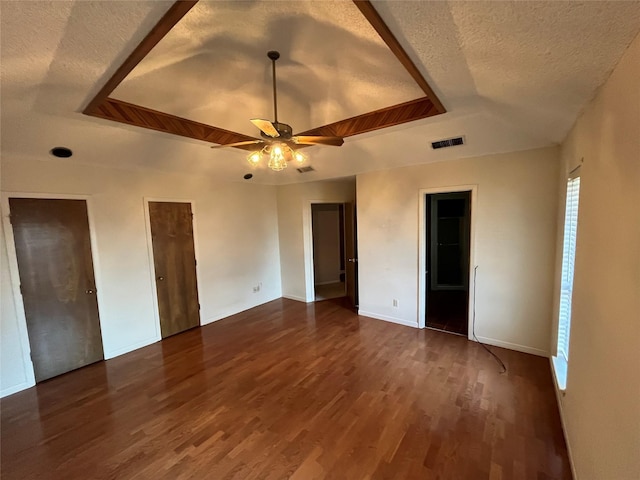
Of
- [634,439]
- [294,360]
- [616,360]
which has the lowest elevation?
[294,360]

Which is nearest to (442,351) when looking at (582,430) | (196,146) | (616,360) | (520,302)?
(520,302)

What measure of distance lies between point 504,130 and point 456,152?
624 mm

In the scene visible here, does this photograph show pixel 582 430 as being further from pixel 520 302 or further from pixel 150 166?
pixel 150 166

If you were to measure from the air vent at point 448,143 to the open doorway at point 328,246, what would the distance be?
3.45 meters

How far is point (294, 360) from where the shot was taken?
3.38m

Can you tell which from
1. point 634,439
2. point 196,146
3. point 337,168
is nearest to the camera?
point 634,439

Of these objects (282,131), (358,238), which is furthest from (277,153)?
(358,238)

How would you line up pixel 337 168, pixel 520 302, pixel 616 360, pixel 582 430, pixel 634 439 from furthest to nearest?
1. pixel 337 168
2. pixel 520 302
3. pixel 582 430
4. pixel 616 360
5. pixel 634 439

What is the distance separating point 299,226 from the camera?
552 centimetres

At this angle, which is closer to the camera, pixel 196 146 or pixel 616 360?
pixel 616 360

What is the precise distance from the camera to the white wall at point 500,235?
3.14 m

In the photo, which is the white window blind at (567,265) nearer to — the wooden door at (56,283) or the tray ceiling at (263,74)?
the tray ceiling at (263,74)

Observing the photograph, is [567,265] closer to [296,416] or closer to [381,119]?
[381,119]

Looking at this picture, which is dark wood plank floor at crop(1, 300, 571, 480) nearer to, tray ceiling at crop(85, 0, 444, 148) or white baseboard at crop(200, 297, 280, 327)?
white baseboard at crop(200, 297, 280, 327)
